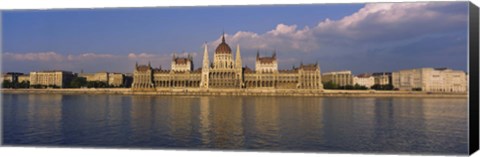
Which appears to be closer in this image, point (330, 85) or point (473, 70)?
point (473, 70)

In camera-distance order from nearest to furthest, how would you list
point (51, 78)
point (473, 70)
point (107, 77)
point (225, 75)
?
point (473, 70) < point (51, 78) < point (107, 77) < point (225, 75)

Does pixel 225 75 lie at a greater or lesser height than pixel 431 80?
greater

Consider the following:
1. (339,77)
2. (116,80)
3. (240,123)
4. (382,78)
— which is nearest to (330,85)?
(339,77)

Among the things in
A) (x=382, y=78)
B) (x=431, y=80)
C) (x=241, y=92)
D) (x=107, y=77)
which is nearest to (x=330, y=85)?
(x=382, y=78)

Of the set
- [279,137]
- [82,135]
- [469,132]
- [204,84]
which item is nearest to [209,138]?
[279,137]

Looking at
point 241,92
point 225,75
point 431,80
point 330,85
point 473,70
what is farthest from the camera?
point 225,75

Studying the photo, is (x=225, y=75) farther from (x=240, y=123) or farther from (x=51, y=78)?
(x=51, y=78)

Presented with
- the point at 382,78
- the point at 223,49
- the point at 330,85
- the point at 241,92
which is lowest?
the point at 241,92
